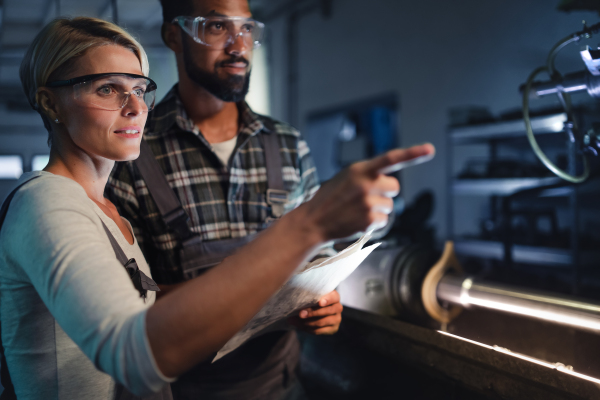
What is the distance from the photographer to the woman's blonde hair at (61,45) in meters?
0.65

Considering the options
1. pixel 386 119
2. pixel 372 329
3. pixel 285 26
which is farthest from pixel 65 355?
pixel 285 26

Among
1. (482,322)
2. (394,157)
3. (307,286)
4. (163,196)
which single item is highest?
(394,157)

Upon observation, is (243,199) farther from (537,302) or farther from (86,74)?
(537,302)

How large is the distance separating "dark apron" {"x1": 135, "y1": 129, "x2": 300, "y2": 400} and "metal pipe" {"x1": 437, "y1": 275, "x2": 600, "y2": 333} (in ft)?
1.69

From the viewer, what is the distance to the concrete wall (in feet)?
11.5

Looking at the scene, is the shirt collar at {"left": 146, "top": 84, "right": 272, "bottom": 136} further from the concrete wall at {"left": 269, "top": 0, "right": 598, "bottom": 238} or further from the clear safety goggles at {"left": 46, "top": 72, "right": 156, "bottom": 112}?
the concrete wall at {"left": 269, "top": 0, "right": 598, "bottom": 238}

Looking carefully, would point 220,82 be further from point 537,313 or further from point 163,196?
point 537,313

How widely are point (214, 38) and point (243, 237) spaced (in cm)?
56

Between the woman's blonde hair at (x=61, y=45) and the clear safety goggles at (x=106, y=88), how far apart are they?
0.03 metres

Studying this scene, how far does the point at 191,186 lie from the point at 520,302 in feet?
3.00

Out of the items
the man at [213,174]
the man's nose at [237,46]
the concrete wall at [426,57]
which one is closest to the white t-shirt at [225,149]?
the man at [213,174]

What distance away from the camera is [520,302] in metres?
0.99

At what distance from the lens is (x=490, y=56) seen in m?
3.71

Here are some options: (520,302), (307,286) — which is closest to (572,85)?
(520,302)
